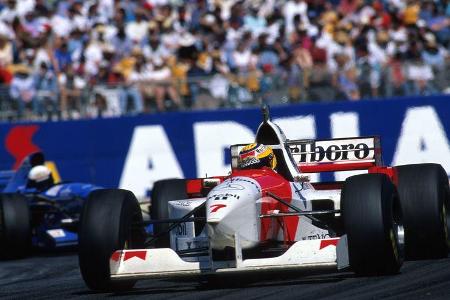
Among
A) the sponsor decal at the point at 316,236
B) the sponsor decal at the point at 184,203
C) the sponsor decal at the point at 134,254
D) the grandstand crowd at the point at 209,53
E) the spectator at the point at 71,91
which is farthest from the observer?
the spectator at the point at 71,91

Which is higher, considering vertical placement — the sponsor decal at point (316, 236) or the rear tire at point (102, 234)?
the rear tire at point (102, 234)

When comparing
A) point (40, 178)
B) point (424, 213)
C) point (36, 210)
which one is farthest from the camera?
point (40, 178)

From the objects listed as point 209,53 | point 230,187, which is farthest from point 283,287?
point 209,53

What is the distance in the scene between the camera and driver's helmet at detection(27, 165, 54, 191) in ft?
52.0

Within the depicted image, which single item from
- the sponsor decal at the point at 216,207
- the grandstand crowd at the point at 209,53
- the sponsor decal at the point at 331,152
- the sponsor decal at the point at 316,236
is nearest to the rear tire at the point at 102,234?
the sponsor decal at the point at 216,207

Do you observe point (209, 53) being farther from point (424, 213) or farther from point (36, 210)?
point (424, 213)

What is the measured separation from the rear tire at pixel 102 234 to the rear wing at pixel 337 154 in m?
2.34

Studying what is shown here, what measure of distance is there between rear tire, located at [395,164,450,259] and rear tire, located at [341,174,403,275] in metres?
1.10

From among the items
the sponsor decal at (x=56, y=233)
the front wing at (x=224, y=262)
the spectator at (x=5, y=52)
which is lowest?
the sponsor decal at (x=56, y=233)

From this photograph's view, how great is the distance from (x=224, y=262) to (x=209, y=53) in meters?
11.8

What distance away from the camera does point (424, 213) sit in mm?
10273

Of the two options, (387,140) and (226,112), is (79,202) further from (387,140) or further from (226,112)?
(387,140)

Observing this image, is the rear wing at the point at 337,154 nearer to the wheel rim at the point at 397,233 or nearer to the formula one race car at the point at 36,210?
the wheel rim at the point at 397,233

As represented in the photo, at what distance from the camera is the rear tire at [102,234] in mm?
9242
